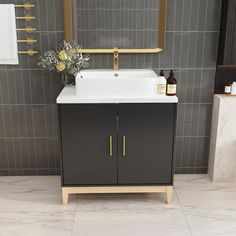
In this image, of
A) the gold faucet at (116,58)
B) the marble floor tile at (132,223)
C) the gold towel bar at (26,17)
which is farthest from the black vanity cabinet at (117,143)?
the gold towel bar at (26,17)

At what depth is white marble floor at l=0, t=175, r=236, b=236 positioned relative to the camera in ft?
7.39

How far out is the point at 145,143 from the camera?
2.44m

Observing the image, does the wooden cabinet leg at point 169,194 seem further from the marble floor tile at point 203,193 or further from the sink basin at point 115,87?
the sink basin at point 115,87

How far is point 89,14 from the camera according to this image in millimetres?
2631

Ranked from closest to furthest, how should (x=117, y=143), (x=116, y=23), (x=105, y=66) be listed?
1. (x=117, y=143)
2. (x=116, y=23)
3. (x=105, y=66)

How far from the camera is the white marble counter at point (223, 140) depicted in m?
2.74

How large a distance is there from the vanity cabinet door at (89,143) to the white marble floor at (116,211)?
222mm

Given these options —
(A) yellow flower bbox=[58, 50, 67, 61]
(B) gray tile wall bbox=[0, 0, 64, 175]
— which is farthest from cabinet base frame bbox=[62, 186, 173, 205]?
(A) yellow flower bbox=[58, 50, 67, 61]

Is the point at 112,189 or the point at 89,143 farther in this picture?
the point at 112,189

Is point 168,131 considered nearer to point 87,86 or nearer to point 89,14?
point 87,86

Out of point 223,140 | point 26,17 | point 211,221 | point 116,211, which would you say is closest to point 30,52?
point 26,17

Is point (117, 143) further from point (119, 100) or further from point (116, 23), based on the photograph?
point (116, 23)

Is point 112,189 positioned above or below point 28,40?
below

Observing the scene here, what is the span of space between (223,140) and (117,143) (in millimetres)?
959
